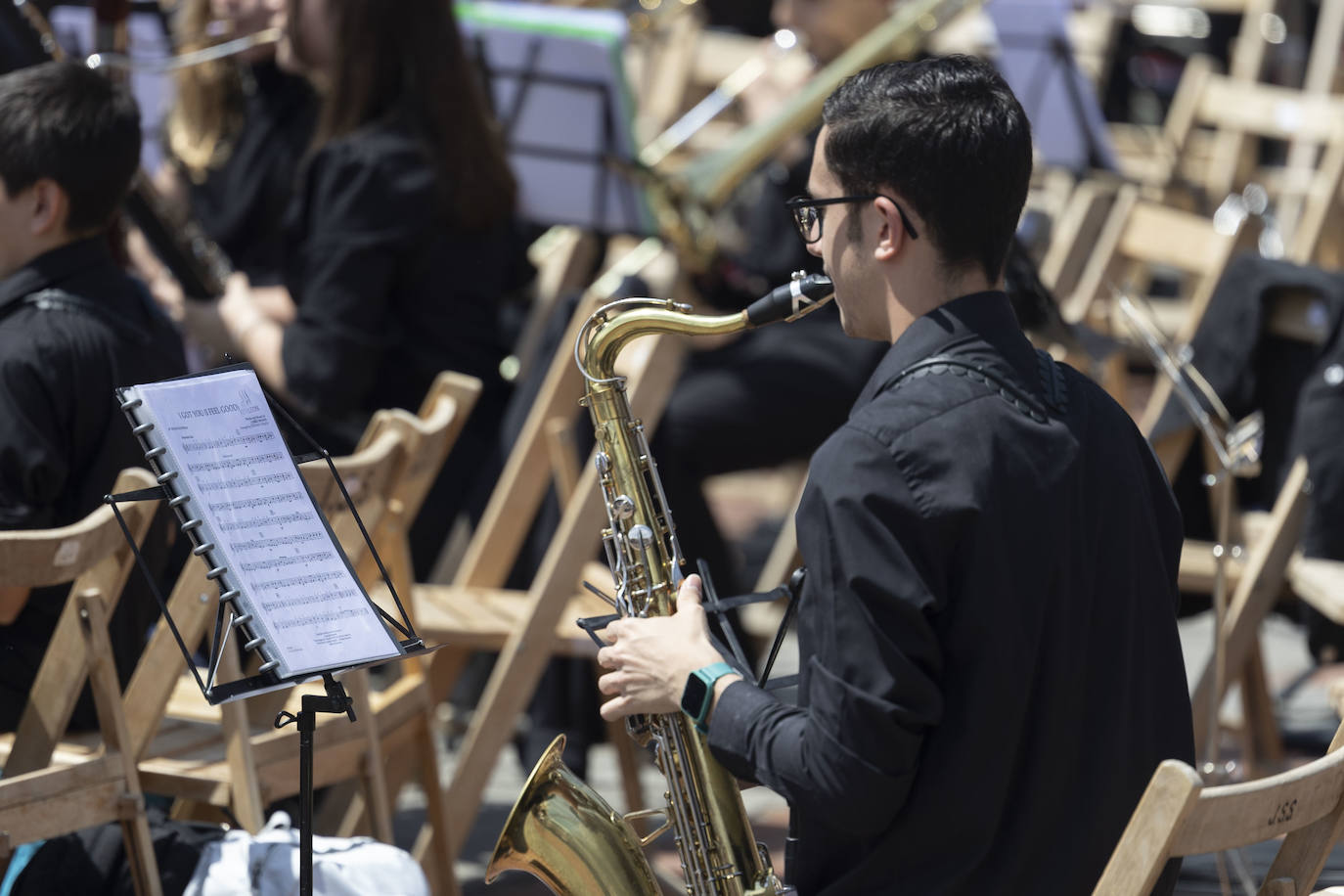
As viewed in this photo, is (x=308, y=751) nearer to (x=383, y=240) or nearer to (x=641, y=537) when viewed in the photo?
(x=641, y=537)

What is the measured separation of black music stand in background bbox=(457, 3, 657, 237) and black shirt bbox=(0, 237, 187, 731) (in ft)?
4.72

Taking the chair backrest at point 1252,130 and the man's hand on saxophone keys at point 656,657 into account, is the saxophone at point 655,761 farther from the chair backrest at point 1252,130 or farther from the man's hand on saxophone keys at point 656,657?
the chair backrest at point 1252,130

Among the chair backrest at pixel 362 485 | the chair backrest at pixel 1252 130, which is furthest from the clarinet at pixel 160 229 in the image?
the chair backrest at pixel 1252 130

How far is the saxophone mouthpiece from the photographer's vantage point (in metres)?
1.83

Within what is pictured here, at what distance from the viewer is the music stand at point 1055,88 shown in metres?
4.92

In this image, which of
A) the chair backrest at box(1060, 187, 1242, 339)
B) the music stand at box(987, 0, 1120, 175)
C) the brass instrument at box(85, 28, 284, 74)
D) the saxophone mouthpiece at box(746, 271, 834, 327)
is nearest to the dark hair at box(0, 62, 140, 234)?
the brass instrument at box(85, 28, 284, 74)

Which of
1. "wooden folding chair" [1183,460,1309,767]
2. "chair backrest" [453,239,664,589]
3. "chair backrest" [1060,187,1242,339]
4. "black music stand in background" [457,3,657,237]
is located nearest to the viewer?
"wooden folding chair" [1183,460,1309,767]

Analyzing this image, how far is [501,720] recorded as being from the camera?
3.27 metres

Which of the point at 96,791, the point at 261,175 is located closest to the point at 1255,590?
the point at 96,791

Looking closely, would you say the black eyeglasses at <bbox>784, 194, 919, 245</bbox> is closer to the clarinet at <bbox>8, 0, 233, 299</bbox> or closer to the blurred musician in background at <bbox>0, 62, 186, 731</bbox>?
the blurred musician in background at <bbox>0, 62, 186, 731</bbox>

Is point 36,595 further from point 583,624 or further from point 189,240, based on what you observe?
point 189,240

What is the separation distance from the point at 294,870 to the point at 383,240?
1.82 metres

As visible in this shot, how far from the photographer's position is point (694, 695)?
5.68 feet

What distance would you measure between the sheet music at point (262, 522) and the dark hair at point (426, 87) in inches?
77.6
